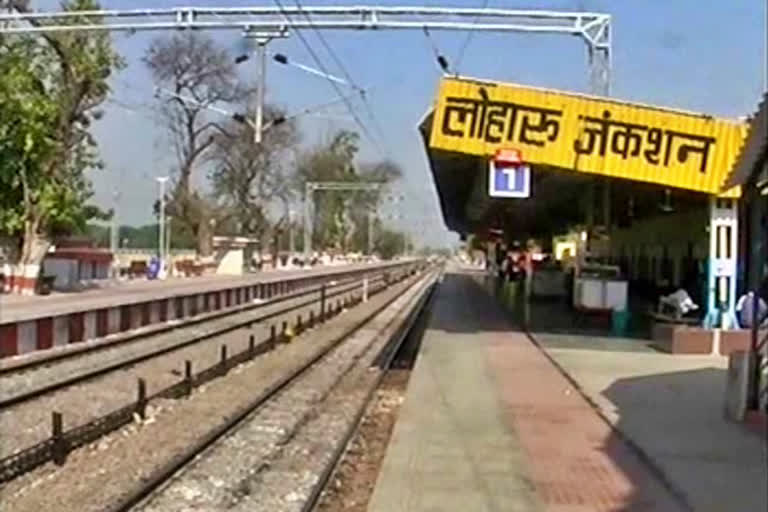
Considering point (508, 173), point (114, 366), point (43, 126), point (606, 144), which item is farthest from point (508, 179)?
point (43, 126)

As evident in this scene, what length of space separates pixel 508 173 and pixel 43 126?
2421 centimetres

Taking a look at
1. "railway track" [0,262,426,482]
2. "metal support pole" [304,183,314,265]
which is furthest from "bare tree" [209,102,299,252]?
"railway track" [0,262,426,482]

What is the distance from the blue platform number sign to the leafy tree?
22.3 meters

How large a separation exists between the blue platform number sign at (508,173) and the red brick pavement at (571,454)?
260 inches

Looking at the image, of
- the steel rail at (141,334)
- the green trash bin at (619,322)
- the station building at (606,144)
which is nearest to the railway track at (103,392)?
the steel rail at (141,334)

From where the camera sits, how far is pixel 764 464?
470 inches

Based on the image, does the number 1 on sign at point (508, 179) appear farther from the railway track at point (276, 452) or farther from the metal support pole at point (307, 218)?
the metal support pole at point (307, 218)

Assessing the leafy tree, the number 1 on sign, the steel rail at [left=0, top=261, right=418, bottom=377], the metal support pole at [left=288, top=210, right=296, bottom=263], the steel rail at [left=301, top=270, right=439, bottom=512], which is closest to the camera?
the steel rail at [left=301, top=270, right=439, bottom=512]

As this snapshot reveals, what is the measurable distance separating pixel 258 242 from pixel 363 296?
35318 mm

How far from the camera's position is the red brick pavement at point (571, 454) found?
10453 mm

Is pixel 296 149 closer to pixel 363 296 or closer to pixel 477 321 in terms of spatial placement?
pixel 363 296

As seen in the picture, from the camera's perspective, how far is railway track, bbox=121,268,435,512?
11320mm

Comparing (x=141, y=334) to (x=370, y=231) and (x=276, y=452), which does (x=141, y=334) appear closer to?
(x=276, y=452)

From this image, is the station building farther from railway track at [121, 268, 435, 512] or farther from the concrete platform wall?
the concrete platform wall
